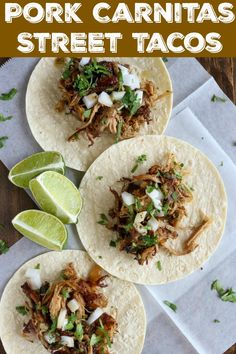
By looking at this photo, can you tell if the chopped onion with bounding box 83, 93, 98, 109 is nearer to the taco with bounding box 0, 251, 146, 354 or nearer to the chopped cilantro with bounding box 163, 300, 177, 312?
the taco with bounding box 0, 251, 146, 354

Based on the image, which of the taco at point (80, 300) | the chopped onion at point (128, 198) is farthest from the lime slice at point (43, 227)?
the chopped onion at point (128, 198)

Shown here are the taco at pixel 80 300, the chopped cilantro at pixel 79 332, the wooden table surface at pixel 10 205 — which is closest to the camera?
the chopped cilantro at pixel 79 332

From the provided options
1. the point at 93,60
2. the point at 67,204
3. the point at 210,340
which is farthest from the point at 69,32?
the point at 210,340

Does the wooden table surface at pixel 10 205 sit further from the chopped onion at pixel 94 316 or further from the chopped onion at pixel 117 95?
the chopped onion at pixel 117 95

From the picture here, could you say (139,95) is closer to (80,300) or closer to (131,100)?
(131,100)

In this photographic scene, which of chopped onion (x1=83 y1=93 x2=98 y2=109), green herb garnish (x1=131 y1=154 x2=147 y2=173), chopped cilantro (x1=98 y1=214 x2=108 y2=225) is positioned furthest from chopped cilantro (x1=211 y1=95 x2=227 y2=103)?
chopped cilantro (x1=98 y1=214 x2=108 y2=225)

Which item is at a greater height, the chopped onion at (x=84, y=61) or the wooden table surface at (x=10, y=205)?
the chopped onion at (x=84, y=61)

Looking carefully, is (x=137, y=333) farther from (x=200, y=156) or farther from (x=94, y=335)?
(x=200, y=156)
